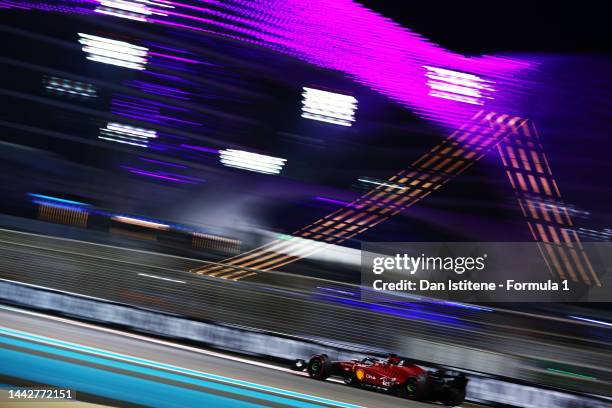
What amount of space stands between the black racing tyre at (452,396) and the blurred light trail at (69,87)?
53.2 feet

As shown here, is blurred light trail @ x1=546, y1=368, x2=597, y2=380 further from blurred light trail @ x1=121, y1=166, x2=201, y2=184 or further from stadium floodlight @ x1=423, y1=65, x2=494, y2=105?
blurred light trail @ x1=121, y1=166, x2=201, y2=184

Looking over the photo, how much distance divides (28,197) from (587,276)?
1368cm

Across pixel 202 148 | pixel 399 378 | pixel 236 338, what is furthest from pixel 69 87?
pixel 399 378

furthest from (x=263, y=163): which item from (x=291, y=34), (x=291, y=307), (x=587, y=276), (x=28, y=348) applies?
(x=28, y=348)

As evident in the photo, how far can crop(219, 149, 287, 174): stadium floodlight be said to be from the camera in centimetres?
1669

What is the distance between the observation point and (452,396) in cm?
672

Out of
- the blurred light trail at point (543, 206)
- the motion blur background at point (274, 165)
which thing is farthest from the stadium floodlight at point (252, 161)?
the blurred light trail at point (543, 206)

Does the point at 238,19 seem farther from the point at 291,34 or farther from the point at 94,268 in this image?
the point at 94,268

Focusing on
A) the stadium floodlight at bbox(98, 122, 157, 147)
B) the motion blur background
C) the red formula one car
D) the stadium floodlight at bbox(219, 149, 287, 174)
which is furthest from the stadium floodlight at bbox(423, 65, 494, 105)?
the red formula one car

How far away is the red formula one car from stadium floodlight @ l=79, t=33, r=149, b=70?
1506 cm

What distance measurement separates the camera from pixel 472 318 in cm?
1055

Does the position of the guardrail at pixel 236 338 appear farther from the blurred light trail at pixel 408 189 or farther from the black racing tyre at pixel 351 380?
the blurred light trail at pixel 408 189

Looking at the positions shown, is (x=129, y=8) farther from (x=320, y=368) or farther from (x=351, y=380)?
(x=351, y=380)

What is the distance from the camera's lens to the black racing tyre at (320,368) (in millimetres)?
7332
